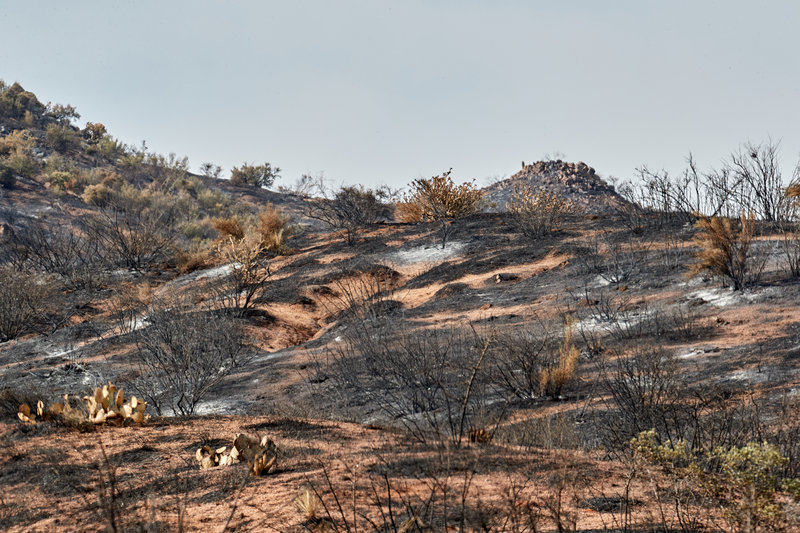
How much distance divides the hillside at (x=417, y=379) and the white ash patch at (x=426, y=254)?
11 cm

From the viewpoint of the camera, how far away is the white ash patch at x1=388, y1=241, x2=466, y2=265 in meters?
20.9

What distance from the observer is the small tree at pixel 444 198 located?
84.4 feet

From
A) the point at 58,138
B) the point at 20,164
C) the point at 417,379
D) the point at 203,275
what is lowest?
the point at 417,379

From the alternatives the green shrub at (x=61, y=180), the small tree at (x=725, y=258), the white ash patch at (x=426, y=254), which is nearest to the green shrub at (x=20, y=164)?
the green shrub at (x=61, y=180)

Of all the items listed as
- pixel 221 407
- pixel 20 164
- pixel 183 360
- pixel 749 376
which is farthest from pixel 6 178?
pixel 749 376

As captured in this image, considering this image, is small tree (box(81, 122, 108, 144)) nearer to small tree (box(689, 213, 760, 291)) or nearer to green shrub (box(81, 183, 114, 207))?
green shrub (box(81, 183, 114, 207))

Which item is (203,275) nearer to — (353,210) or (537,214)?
(353,210)

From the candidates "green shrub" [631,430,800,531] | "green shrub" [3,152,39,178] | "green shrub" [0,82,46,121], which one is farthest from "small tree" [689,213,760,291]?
"green shrub" [0,82,46,121]

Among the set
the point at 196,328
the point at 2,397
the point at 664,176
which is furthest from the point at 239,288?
the point at 664,176

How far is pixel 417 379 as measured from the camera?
9.64 m

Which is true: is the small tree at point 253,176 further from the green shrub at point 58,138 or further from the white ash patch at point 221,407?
the white ash patch at point 221,407

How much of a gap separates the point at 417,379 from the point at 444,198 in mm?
16888

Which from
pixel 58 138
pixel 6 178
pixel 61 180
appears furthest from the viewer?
pixel 58 138

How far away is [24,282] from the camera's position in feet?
60.2
